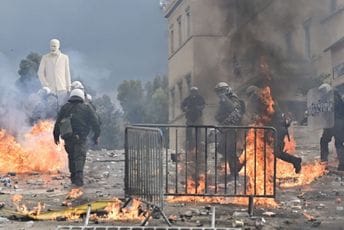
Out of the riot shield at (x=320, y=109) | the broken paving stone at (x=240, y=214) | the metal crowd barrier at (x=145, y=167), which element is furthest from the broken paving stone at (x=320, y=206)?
the riot shield at (x=320, y=109)

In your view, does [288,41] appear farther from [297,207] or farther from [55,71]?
[297,207]

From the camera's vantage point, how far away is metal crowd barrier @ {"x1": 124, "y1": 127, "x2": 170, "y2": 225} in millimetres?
8289

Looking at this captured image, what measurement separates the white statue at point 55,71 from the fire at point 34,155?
207 cm

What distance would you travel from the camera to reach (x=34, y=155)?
639 inches

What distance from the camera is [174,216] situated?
9.09 meters

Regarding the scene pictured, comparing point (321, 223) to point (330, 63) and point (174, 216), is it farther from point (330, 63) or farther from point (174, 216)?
point (330, 63)

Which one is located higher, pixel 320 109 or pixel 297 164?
pixel 320 109

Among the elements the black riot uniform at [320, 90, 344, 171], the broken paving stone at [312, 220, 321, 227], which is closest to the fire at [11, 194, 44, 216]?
the broken paving stone at [312, 220, 321, 227]

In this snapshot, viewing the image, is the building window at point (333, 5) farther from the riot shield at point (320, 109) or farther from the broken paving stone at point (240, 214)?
the broken paving stone at point (240, 214)

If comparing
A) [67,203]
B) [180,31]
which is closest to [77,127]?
[67,203]

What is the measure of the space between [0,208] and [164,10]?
34.3 m

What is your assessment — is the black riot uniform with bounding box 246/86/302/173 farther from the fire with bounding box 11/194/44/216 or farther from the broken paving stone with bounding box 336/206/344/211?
the fire with bounding box 11/194/44/216

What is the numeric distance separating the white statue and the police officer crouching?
5439 millimetres

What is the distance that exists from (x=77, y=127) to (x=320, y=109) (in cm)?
618
